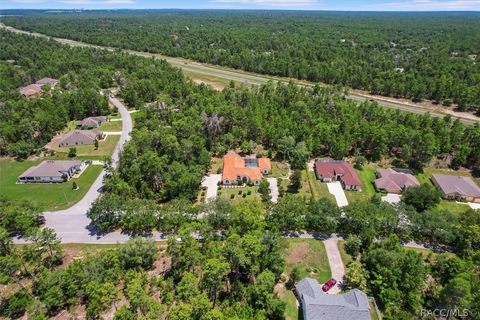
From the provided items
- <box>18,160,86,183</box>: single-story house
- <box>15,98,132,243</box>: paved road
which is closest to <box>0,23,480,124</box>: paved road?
<box>18,160,86,183</box>: single-story house

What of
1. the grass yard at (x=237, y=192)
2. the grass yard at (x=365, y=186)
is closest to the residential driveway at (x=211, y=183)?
the grass yard at (x=237, y=192)

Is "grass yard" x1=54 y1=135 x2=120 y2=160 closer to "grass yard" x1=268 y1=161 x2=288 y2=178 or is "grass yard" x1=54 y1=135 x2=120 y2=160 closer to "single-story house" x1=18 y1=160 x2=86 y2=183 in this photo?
"single-story house" x1=18 y1=160 x2=86 y2=183

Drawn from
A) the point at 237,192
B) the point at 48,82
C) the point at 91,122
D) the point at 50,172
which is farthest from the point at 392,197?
the point at 48,82

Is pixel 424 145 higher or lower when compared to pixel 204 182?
higher

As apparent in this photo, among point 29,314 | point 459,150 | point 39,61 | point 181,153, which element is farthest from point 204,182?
point 39,61

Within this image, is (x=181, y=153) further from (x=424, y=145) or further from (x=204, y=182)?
(x=424, y=145)

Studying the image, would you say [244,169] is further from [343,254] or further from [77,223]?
[77,223]

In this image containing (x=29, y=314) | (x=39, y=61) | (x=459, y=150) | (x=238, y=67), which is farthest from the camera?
(x=238, y=67)
